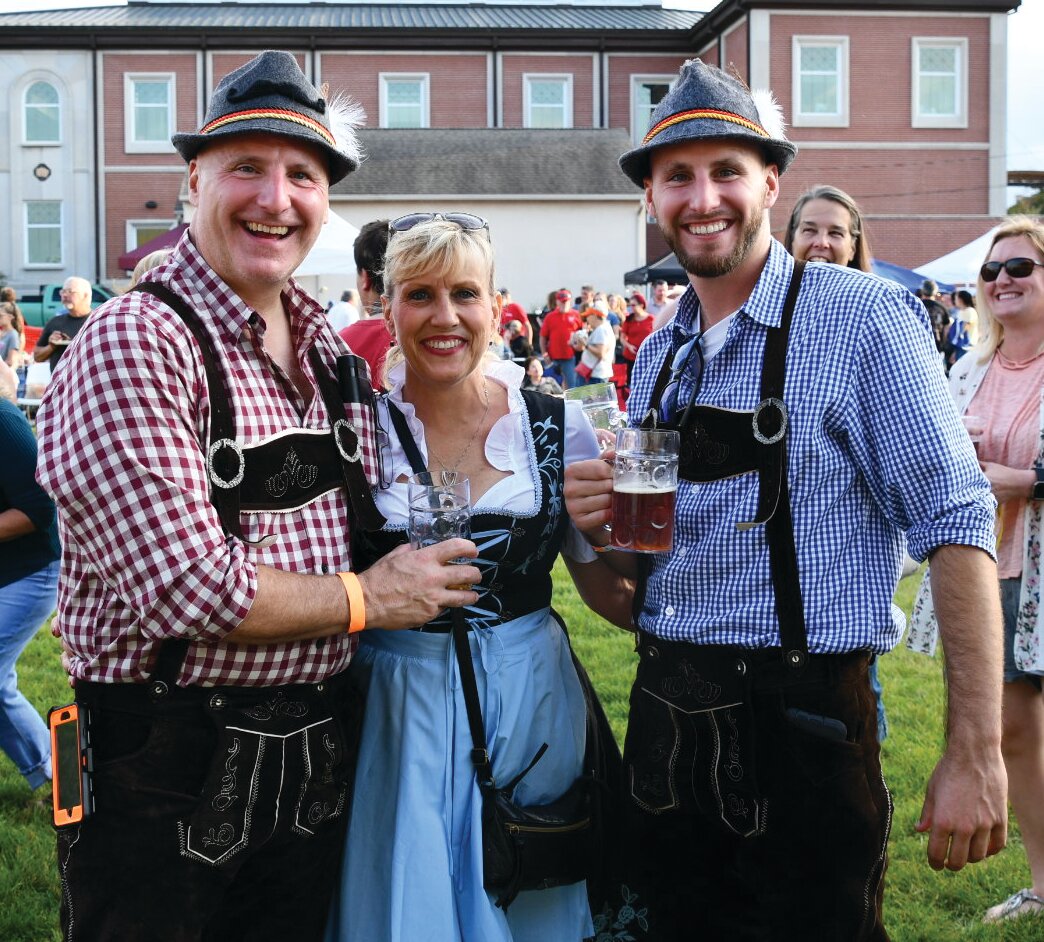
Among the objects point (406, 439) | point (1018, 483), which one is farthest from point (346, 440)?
point (1018, 483)

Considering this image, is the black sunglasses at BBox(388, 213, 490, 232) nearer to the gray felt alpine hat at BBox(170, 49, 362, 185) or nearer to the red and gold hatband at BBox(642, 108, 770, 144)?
the gray felt alpine hat at BBox(170, 49, 362, 185)

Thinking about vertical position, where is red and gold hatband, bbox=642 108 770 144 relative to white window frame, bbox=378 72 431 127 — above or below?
below

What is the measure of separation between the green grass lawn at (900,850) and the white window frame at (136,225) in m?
28.9

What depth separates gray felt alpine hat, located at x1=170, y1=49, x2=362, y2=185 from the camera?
2525mm

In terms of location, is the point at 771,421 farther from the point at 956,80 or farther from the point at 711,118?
the point at 956,80

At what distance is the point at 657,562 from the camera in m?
2.77

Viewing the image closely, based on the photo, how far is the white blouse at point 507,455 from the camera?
113 inches

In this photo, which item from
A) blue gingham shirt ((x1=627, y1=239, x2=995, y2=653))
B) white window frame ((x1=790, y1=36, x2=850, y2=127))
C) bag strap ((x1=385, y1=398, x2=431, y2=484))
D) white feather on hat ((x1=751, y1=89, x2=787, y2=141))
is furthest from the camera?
white window frame ((x1=790, y1=36, x2=850, y2=127))

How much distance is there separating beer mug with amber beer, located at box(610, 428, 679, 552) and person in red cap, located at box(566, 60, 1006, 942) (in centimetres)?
11

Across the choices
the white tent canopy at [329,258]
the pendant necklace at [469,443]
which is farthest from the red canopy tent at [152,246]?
the pendant necklace at [469,443]

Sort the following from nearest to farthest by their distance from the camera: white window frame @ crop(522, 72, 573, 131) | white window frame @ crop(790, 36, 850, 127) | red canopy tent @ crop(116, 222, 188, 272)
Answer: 1. red canopy tent @ crop(116, 222, 188, 272)
2. white window frame @ crop(790, 36, 850, 127)
3. white window frame @ crop(522, 72, 573, 131)

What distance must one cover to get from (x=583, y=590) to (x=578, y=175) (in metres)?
24.9

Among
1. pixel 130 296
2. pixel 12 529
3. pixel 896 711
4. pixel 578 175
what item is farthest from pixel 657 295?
pixel 130 296

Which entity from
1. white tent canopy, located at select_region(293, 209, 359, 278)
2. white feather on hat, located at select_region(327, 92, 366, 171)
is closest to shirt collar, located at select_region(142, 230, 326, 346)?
white feather on hat, located at select_region(327, 92, 366, 171)
